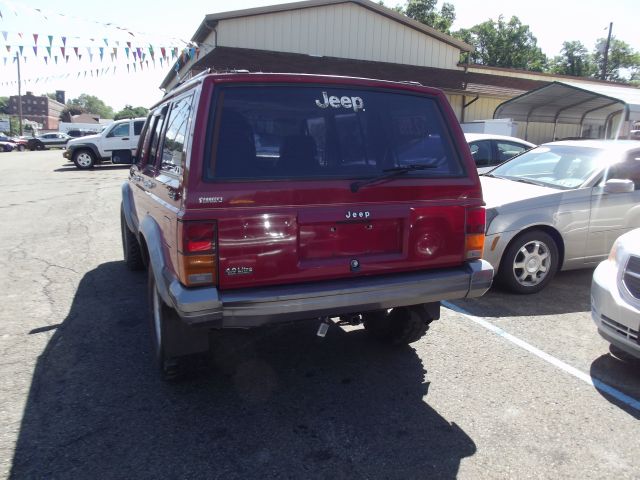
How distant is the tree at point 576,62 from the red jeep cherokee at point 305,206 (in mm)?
57152

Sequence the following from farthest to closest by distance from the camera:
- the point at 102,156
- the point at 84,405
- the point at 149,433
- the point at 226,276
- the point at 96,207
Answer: the point at 102,156, the point at 96,207, the point at 84,405, the point at 149,433, the point at 226,276

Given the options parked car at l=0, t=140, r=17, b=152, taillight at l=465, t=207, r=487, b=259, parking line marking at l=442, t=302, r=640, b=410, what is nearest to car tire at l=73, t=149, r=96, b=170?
parking line marking at l=442, t=302, r=640, b=410

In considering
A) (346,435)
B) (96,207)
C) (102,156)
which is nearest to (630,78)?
(102,156)

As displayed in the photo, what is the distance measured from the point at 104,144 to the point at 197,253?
65.7 feet

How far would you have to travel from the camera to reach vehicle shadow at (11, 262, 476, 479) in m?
2.58

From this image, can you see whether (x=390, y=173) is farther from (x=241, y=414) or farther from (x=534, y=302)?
(x=534, y=302)

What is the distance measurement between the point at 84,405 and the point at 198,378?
2.43 feet

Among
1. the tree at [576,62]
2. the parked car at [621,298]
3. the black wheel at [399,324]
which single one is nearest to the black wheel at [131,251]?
the black wheel at [399,324]

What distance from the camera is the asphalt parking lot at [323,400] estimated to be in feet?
8.59

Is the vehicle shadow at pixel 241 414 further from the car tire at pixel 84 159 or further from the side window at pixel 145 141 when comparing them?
the car tire at pixel 84 159

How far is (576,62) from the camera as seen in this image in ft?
→ 170

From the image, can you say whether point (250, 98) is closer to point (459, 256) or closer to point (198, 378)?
point (459, 256)

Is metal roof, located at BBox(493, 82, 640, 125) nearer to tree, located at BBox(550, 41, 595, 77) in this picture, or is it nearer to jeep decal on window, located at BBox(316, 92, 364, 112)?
jeep decal on window, located at BBox(316, 92, 364, 112)

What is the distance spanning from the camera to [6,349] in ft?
12.9
